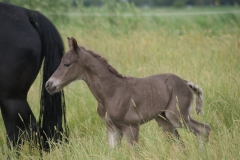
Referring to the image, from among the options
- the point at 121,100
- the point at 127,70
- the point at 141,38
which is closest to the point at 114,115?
the point at 121,100

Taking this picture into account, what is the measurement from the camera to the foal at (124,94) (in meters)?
4.36

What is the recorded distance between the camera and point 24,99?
5129mm

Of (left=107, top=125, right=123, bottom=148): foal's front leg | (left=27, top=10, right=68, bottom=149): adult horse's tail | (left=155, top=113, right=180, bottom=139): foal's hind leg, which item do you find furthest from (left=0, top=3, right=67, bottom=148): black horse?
(left=155, top=113, right=180, bottom=139): foal's hind leg

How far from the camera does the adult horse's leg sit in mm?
5035

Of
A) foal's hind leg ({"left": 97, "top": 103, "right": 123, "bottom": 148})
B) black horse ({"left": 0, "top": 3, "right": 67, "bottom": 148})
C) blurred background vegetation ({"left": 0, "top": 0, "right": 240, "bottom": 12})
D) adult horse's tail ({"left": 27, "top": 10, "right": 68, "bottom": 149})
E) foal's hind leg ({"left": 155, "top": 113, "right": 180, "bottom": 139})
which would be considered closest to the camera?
foal's hind leg ({"left": 97, "top": 103, "right": 123, "bottom": 148})

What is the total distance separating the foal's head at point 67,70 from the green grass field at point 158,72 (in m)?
0.54

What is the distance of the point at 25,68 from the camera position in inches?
200


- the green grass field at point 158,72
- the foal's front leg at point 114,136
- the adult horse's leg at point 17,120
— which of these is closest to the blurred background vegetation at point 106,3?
the green grass field at point 158,72

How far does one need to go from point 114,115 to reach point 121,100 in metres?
0.14

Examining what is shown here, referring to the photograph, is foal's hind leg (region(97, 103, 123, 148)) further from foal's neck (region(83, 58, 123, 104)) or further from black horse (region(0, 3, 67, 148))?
black horse (region(0, 3, 67, 148))

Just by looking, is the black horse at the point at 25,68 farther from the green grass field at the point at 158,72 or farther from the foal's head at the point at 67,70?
the foal's head at the point at 67,70

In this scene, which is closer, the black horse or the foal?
the foal

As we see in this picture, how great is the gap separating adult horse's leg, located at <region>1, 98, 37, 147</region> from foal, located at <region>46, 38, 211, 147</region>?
744 mm

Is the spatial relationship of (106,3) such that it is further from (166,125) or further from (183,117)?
(183,117)
